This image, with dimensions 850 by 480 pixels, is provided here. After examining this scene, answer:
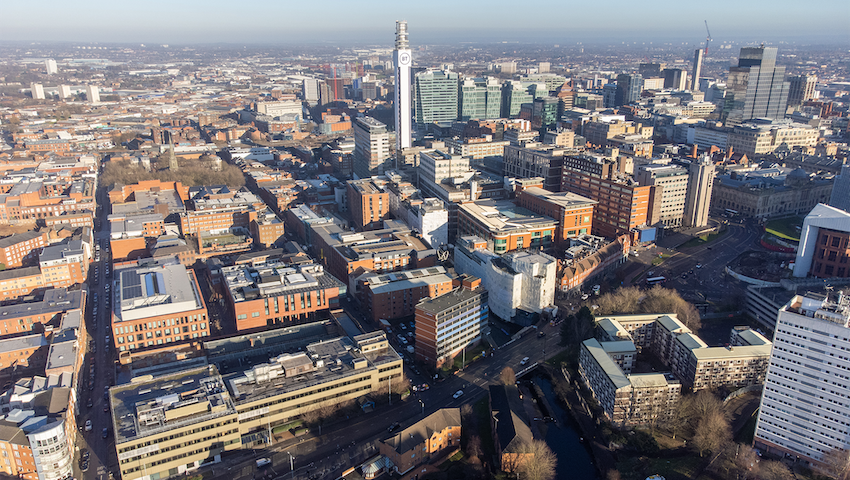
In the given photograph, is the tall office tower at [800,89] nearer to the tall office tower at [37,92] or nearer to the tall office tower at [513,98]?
the tall office tower at [513,98]

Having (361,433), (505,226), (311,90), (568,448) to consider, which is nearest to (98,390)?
(361,433)

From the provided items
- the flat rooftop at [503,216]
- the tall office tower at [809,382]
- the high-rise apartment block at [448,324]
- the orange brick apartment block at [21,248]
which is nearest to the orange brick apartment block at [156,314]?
the high-rise apartment block at [448,324]

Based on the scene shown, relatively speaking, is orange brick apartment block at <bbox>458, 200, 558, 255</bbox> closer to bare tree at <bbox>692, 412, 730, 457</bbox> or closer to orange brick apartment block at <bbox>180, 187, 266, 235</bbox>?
orange brick apartment block at <bbox>180, 187, 266, 235</bbox>

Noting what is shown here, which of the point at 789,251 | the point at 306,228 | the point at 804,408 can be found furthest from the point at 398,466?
the point at 789,251

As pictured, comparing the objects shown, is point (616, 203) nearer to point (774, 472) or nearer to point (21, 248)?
point (774, 472)

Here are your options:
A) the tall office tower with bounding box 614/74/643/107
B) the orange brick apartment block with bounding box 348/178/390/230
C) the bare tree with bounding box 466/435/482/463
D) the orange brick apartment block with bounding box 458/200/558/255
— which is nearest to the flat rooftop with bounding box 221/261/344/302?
the orange brick apartment block with bounding box 458/200/558/255

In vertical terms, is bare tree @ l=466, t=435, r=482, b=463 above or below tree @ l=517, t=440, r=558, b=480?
below
